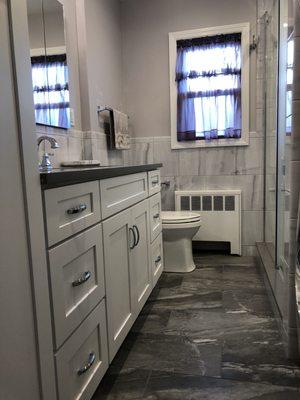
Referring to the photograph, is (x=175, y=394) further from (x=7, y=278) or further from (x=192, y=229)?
(x=192, y=229)

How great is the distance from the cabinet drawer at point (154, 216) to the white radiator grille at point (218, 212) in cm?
82

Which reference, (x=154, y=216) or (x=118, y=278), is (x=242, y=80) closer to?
(x=154, y=216)

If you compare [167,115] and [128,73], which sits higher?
[128,73]

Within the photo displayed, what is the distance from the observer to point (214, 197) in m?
3.02

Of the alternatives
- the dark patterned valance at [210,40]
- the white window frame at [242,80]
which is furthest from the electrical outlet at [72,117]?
the dark patterned valance at [210,40]

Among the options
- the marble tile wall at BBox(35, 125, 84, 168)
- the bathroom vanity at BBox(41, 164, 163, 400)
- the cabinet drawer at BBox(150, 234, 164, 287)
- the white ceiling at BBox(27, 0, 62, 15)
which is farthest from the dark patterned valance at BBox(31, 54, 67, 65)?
the cabinet drawer at BBox(150, 234, 164, 287)

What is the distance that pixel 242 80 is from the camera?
290 centimetres

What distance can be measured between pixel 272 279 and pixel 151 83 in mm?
2067

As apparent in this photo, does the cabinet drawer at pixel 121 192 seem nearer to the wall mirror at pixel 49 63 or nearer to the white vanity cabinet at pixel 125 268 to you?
the white vanity cabinet at pixel 125 268

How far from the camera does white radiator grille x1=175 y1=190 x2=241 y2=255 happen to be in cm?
298

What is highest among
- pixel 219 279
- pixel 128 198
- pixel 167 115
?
pixel 167 115

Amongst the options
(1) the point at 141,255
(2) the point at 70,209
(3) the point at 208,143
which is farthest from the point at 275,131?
(2) the point at 70,209

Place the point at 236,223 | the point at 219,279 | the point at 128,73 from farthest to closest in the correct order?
the point at 128,73 < the point at 236,223 < the point at 219,279

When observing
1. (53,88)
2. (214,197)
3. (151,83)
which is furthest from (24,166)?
(151,83)
